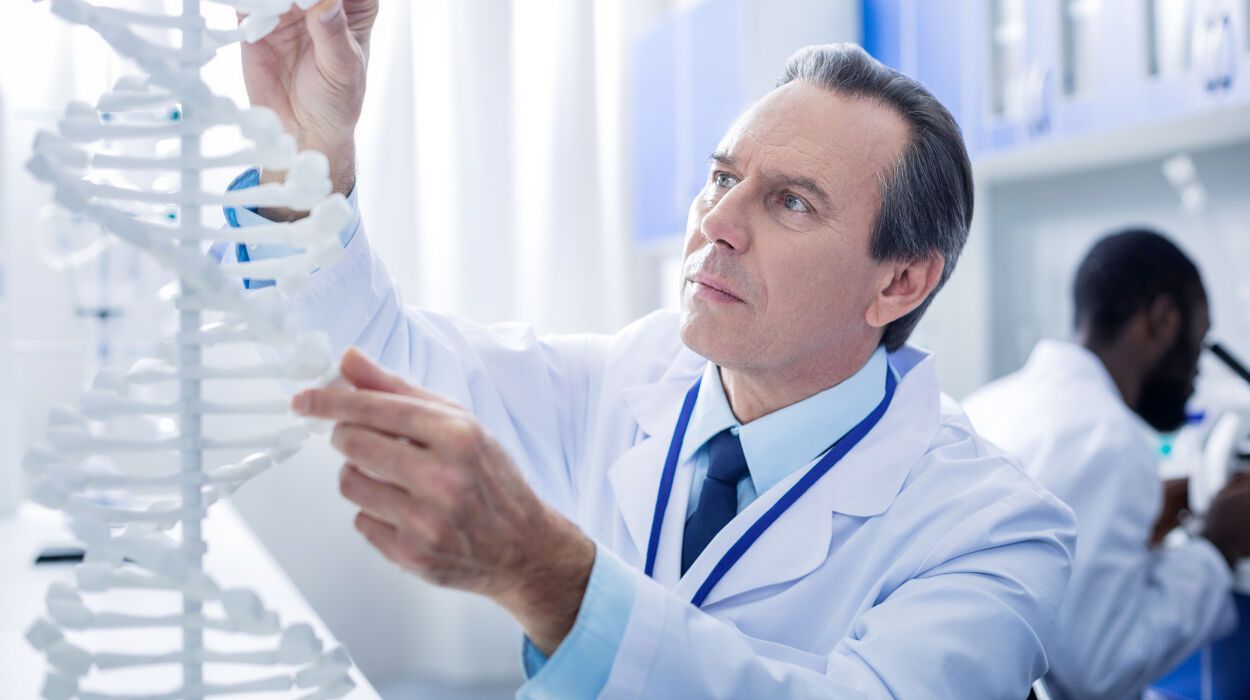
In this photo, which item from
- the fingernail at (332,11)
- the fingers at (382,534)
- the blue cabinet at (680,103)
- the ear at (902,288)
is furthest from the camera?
the blue cabinet at (680,103)

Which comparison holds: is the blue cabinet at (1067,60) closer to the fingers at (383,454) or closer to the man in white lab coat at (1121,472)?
the man in white lab coat at (1121,472)

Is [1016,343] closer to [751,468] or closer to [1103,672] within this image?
[1103,672]

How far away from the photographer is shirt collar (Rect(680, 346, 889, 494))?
122cm

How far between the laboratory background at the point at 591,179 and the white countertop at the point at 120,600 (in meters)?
0.07

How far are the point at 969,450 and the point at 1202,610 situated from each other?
→ 0.92 meters

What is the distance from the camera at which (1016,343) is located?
9.44 ft

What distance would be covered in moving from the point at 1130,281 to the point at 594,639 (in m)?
1.69

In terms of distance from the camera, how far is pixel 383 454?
2.03ft

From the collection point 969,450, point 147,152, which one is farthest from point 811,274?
point 147,152

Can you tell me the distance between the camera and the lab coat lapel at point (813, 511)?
110 cm

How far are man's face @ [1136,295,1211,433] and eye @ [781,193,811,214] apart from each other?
120cm

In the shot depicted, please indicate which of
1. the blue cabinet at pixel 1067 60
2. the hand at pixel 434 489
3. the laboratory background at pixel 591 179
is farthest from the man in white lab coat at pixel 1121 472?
the hand at pixel 434 489

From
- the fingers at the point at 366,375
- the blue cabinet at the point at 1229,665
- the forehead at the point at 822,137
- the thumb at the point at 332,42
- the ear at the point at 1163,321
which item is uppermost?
the thumb at the point at 332,42

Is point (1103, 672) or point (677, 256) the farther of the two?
point (677, 256)
